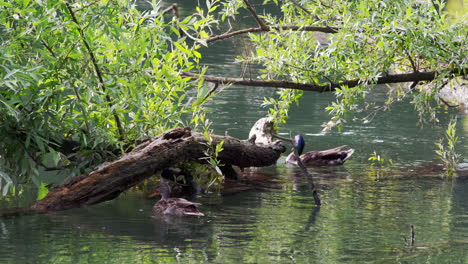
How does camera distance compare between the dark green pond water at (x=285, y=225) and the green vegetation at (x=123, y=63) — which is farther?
the green vegetation at (x=123, y=63)

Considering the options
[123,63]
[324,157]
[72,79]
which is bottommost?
[324,157]

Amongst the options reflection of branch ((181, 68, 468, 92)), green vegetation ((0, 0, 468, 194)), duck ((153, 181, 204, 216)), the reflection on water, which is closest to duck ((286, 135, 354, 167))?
green vegetation ((0, 0, 468, 194))

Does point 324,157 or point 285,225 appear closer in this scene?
point 285,225

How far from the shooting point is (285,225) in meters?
8.70

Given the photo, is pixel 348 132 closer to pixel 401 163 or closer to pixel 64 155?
pixel 401 163

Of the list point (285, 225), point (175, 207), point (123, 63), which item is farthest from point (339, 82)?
point (123, 63)

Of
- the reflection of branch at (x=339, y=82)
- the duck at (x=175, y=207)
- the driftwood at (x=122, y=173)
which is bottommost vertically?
the duck at (x=175, y=207)

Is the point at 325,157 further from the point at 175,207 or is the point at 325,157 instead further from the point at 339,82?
the point at 175,207

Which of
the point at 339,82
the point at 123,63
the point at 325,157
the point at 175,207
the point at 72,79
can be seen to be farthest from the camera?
the point at 325,157

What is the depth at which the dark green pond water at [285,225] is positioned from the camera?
23.7ft

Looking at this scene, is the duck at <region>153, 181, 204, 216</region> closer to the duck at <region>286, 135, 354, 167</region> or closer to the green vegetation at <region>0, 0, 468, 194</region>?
the green vegetation at <region>0, 0, 468, 194</region>

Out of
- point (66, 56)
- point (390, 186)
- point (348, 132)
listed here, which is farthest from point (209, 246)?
point (348, 132)

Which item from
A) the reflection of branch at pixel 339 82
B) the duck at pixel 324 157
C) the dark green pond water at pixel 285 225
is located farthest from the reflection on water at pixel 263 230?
the duck at pixel 324 157

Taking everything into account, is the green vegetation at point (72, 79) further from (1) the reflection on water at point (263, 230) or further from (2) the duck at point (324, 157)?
(2) the duck at point (324, 157)
